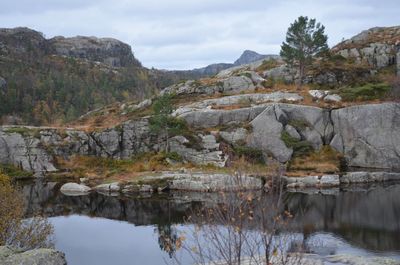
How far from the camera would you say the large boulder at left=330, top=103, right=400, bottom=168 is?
69.5 meters

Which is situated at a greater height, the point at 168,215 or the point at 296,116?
the point at 296,116

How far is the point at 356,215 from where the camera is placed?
44.5m

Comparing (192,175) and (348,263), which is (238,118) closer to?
(192,175)

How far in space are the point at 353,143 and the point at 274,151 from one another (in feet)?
40.4

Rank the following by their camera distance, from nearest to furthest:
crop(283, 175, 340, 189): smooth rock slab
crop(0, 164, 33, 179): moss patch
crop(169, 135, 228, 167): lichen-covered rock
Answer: crop(283, 175, 340, 189): smooth rock slab → crop(169, 135, 228, 167): lichen-covered rock → crop(0, 164, 33, 179): moss patch

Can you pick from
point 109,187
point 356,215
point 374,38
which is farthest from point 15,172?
point 374,38

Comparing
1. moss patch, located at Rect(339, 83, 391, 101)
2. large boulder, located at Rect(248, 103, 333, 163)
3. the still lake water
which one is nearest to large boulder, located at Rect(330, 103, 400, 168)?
large boulder, located at Rect(248, 103, 333, 163)

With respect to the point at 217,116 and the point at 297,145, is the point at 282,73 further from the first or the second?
the point at 297,145

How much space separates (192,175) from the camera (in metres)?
62.6

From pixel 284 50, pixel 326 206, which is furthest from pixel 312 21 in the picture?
pixel 326 206

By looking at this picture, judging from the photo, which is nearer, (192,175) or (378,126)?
(192,175)

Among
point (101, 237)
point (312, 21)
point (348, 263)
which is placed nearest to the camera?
point (348, 263)

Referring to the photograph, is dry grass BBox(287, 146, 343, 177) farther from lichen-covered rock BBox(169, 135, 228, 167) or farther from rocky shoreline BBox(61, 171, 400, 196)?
lichen-covered rock BBox(169, 135, 228, 167)

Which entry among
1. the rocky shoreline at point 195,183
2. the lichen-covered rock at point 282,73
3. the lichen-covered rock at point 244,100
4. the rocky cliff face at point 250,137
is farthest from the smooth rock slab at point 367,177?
the lichen-covered rock at point 282,73
